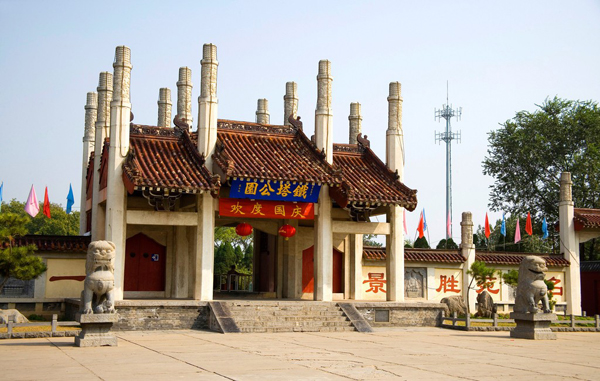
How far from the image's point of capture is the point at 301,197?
19.9 meters

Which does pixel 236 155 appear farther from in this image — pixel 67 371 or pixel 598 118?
pixel 598 118

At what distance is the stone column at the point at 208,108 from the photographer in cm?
1994

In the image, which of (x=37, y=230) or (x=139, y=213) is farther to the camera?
(x=37, y=230)

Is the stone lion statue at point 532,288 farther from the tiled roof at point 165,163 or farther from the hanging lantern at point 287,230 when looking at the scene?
the tiled roof at point 165,163

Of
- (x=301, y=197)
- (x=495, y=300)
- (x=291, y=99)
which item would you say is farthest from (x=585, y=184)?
(x=301, y=197)

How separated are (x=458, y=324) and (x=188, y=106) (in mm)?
11223

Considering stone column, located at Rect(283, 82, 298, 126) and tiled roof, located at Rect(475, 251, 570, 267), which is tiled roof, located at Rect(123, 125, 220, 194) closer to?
stone column, located at Rect(283, 82, 298, 126)

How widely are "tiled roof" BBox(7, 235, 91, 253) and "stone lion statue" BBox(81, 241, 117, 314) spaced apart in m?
6.44

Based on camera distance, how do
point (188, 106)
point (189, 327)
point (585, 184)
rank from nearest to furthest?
point (189, 327)
point (188, 106)
point (585, 184)

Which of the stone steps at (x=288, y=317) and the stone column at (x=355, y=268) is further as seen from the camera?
the stone column at (x=355, y=268)

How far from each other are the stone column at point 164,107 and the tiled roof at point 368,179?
626 cm

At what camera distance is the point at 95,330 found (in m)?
13.9

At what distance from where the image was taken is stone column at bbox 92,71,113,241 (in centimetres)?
2084

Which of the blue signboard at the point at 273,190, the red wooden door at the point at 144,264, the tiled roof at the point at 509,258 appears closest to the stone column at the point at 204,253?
the blue signboard at the point at 273,190
